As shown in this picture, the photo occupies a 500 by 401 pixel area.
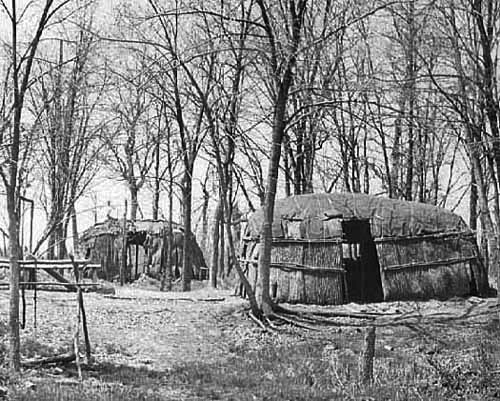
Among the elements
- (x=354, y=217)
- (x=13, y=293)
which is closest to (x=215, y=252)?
(x=354, y=217)

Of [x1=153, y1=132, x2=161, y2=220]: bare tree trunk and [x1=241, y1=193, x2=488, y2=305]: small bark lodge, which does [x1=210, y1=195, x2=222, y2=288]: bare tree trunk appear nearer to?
[x1=153, y1=132, x2=161, y2=220]: bare tree trunk

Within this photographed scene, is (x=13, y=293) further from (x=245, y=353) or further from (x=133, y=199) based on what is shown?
(x=133, y=199)

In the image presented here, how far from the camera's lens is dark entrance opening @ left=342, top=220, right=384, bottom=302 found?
15.6m

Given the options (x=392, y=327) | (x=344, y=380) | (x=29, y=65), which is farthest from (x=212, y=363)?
(x=29, y=65)

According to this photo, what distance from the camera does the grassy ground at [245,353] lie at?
24.8ft

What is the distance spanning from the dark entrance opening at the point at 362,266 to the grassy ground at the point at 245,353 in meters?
1.48

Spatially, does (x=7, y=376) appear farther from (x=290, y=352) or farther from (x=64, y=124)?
(x=64, y=124)

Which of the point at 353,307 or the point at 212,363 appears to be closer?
the point at 212,363

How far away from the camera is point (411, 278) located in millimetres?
14891

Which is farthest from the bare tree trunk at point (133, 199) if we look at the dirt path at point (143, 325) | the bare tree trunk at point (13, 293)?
the bare tree trunk at point (13, 293)

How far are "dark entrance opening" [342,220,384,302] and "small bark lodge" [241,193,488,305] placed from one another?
48 millimetres

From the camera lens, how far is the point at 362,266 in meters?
17.2

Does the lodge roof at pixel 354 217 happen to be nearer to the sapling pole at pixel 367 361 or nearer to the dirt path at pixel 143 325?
the dirt path at pixel 143 325

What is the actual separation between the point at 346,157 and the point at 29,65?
1704 cm
